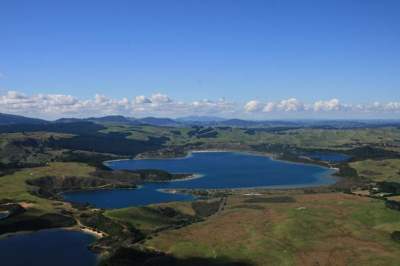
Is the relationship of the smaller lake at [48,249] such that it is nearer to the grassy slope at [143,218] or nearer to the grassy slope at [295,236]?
the grassy slope at [143,218]

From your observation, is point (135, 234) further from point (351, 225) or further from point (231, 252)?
point (351, 225)

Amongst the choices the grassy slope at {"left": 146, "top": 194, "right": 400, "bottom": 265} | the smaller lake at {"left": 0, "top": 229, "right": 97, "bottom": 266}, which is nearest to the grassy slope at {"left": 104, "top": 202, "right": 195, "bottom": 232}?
the grassy slope at {"left": 146, "top": 194, "right": 400, "bottom": 265}

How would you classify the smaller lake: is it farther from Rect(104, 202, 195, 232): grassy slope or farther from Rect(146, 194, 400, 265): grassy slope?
Rect(146, 194, 400, 265): grassy slope

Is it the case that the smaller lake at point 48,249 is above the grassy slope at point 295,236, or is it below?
below

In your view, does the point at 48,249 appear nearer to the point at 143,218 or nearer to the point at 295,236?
the point at 143,218

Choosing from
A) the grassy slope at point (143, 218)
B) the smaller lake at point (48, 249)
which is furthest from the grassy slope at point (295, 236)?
the smaller lake at point (48, 249)

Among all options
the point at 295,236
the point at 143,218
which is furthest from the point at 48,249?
the point at 295,236
